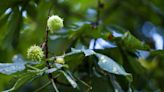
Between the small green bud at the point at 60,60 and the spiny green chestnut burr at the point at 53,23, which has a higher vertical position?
the spiny green chestnut burr at the point at 53,23

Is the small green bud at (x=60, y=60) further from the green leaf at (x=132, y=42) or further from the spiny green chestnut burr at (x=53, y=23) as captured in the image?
the green leaf at (x=132, y=42)

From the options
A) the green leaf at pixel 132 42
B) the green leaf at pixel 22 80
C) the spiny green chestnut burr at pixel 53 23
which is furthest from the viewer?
the green leaf at pixel 132 42

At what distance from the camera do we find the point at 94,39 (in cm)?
158

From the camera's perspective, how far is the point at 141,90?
1733 mm

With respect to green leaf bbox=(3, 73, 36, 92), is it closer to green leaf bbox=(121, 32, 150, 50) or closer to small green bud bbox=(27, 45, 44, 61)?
small green bud bbox=(27, 45, 44, 61)

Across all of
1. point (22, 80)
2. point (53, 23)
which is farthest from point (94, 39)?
point (22, 80)

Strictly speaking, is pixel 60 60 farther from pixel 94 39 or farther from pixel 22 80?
pixel 94 39

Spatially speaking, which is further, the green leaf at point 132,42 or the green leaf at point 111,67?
the green leaf at point 132,42

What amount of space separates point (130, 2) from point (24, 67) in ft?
3.64

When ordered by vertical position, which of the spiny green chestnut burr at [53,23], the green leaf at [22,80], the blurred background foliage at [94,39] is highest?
the spiny green chestnut burr at [53,23]

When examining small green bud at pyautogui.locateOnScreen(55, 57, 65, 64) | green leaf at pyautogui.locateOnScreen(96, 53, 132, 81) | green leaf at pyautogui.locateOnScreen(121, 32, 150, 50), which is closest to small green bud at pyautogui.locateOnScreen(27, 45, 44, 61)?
small green bud at pyautogui.locateOnScreen(55, 57, 65, 64)

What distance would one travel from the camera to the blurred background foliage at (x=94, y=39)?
1461 mm

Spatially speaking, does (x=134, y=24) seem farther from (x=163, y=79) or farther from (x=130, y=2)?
(x=163, y=79)

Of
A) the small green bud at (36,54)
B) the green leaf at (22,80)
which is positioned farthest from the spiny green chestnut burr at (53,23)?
the green leaf at (22,80)
